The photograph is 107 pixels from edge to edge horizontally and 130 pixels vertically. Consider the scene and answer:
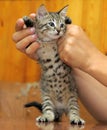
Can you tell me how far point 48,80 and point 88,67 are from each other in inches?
5.5

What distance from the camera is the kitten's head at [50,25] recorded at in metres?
1.16

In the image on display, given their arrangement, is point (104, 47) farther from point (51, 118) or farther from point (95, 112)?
point (51, 118)

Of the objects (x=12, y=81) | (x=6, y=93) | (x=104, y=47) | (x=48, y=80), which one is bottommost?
(x=48, y=80)

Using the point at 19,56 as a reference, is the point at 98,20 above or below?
above

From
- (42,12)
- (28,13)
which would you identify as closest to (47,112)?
(42,12)

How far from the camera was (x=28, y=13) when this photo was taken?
6.81 feet

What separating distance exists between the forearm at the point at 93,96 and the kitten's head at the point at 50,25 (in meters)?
0.22

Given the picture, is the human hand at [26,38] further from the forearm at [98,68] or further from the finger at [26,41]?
the forearm at [98,68]

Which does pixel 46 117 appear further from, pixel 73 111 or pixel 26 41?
pixel 26 41

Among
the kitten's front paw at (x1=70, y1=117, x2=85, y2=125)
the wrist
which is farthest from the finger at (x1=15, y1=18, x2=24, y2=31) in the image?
the kitten's front paw at (x1=70, y1=117, x2=85, y2=125)

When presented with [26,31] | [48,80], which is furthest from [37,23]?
[48,80]

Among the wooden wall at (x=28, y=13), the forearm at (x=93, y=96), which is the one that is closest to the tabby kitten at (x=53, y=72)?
the forearm at (x=93, y=96)

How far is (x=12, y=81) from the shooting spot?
2.06 meters

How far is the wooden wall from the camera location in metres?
2.00
